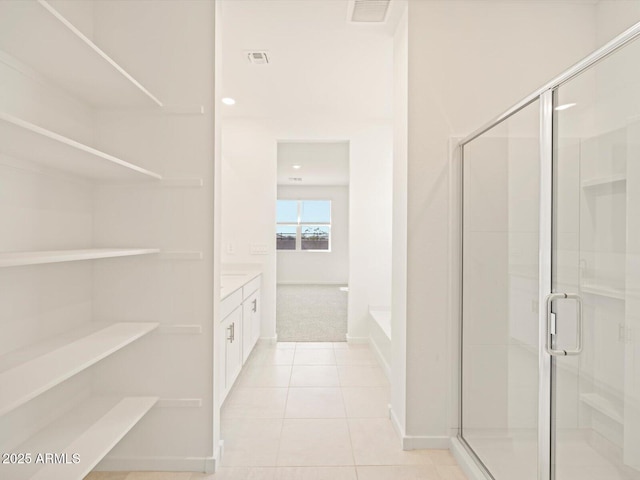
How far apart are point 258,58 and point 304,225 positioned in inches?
286

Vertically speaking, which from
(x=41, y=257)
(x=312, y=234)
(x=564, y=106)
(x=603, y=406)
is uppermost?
(x=564, y=106)

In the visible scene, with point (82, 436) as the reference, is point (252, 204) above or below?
above

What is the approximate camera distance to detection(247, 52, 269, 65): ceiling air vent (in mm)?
2848

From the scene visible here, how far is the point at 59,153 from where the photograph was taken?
1.43m

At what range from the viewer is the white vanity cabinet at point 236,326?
2629 millimetres

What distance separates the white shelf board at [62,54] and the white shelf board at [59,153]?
328mm

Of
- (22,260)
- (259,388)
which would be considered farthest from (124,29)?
(259,388)

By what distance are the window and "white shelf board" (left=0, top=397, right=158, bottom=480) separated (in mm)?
8174

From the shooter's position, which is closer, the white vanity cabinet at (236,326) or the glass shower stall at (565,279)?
the glass shower stall at (565,279)

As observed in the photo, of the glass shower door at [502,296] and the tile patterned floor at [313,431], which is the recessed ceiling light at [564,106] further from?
the tile patterned floor at [313,431]

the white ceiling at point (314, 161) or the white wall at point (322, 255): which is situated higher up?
the white ceiling at point (314, 161)

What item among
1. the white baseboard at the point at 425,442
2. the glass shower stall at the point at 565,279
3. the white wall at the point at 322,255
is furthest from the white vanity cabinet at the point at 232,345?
the white wall at the point at 322,255

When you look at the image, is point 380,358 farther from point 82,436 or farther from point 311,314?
point 82,436

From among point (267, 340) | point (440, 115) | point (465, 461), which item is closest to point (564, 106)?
point (440, 115)
